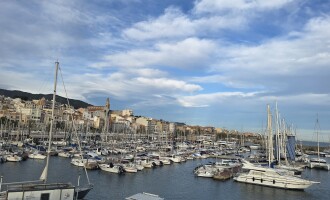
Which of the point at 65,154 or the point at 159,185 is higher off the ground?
the point at 65,154

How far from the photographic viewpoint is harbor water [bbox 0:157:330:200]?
30156 millimetres

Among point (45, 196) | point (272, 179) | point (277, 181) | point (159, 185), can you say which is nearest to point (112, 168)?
point (159, 185)

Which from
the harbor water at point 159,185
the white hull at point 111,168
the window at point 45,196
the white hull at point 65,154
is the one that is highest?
the window at point 45,196

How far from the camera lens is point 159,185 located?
3403 cm

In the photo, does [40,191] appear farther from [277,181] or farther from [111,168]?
[277,181]

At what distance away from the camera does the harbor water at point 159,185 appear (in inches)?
1187

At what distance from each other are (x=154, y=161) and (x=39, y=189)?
32135 mm

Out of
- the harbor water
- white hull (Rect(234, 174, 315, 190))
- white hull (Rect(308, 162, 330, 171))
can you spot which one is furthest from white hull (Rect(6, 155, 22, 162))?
white hull (Rect(308, 162, 330, 171))

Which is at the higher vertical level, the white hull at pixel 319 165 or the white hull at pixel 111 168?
the white hull at pixel 319 165

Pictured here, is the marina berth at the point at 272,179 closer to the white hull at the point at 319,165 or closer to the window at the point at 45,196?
the white hull at the point at 319,165

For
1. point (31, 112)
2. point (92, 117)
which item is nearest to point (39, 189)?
point (31, 112)

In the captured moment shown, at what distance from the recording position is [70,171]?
39.8 metres

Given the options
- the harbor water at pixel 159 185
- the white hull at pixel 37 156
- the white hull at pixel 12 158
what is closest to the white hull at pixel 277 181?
the harbor water at pixel 159 185

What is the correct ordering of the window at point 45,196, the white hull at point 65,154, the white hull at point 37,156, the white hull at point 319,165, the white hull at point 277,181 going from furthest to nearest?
the white hull at point 319,165 → the white hull at point 65,154 → the white hull at point 37,156 → the white hull at point 277,181 → the window at point 45,196
